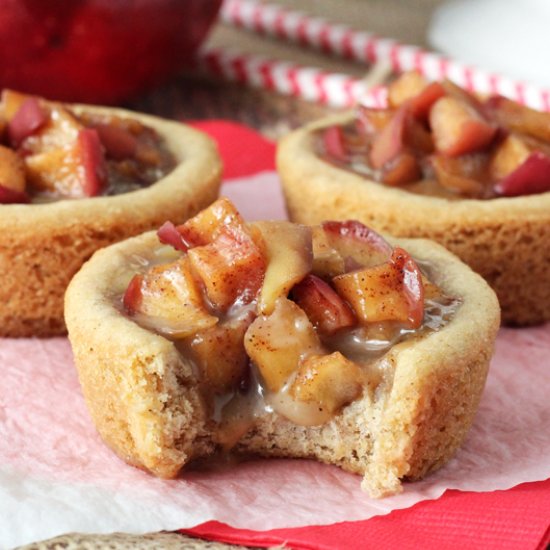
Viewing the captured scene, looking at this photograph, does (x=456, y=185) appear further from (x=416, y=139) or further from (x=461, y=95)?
(x=461, y=95)

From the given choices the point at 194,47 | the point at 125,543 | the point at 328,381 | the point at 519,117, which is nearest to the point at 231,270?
the point at 328,381

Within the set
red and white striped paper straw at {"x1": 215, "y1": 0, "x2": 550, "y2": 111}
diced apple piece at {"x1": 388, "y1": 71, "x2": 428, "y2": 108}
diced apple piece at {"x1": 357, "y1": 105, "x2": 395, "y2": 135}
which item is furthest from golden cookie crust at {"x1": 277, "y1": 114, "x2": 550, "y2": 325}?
red and white striped paper straw at {"x1": 215, "y1": 0, "x2": 550, "y2": 111}

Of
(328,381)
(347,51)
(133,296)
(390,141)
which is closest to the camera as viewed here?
(328,381)

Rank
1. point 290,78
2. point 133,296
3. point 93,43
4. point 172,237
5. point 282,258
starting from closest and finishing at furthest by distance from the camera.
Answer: point 282,258
point 133,296
point 172,237
point 93,43
point 290,78

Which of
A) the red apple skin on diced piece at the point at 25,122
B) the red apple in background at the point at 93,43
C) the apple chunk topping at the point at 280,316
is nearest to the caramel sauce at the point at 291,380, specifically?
the apple chunk topping at the point at 280,316

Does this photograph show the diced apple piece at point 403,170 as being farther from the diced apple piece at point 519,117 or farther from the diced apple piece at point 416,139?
the diced apple piece at point 519,117

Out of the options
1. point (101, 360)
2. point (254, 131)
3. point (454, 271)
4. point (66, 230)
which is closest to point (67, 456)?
point (101, 360)

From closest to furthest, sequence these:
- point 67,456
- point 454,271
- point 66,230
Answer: point 67,456
point 454,271
point 66,230

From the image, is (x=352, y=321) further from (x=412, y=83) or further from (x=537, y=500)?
(x=412, y=83)
